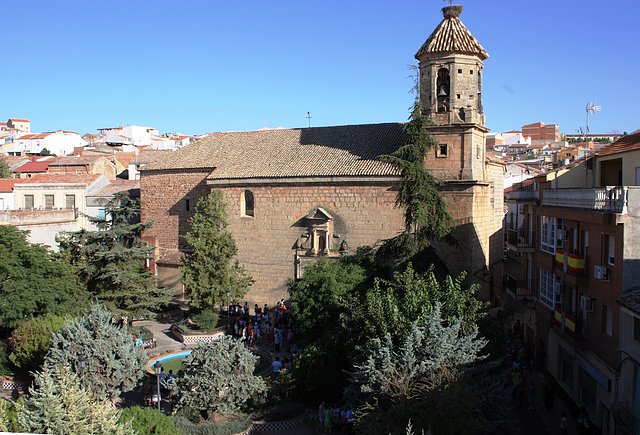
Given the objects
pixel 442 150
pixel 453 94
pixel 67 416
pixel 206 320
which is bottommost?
pixel 206 320

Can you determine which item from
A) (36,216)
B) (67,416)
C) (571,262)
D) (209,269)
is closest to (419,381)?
(67,416)

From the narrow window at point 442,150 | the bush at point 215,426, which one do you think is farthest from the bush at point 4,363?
the narrow window at point 442,150

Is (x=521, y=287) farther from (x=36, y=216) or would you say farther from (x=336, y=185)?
(x=36, y=216)

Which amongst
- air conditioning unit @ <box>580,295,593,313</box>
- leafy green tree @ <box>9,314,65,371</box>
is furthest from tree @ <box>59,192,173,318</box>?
air conditioning unit @ <box>580,295,593,313</box>

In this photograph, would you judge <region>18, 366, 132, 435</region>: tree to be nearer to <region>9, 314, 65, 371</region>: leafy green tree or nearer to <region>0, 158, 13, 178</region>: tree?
<region>9, 314, 65, 371</region>: leafy green tree

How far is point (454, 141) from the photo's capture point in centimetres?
2512

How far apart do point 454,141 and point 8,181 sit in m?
26.7

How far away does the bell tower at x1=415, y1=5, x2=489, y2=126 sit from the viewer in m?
25.1

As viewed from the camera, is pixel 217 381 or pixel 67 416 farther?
pixel 217 381

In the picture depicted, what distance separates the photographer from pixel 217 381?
1434 centimetres

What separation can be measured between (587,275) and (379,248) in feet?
24.4

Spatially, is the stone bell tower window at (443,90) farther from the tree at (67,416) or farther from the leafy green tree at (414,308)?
the tree at (67,416)

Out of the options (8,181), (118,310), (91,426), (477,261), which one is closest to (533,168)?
(477,261)

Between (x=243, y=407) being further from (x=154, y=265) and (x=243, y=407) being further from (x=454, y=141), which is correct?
(x=154, y=265)
